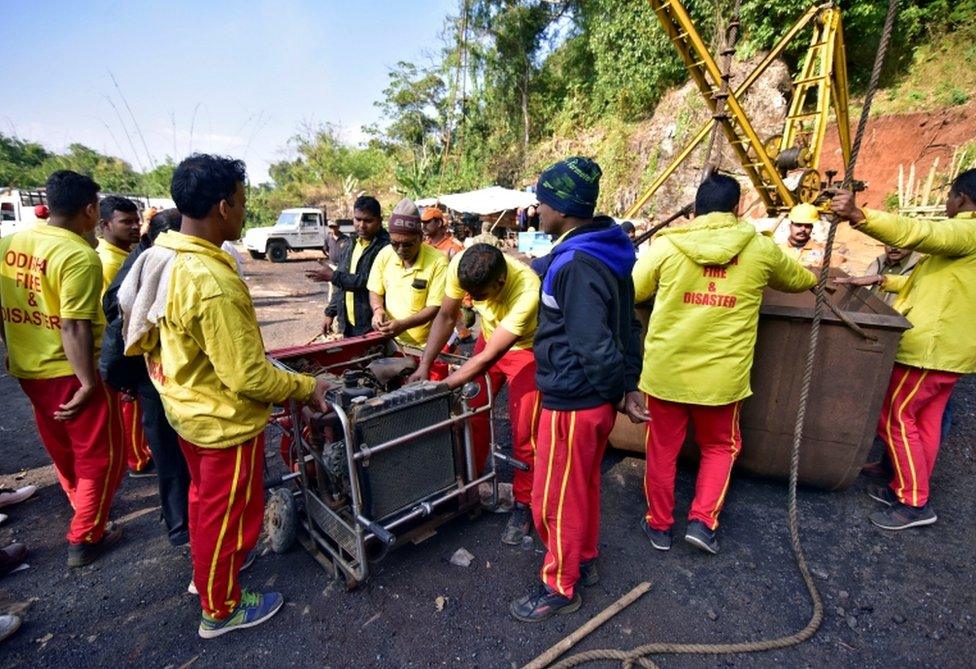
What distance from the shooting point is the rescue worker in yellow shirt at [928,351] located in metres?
2.69

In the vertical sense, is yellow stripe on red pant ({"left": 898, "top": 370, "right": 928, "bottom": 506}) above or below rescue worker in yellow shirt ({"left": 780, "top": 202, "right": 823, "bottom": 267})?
below

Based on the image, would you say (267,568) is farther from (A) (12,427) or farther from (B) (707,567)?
(A) (12,427)

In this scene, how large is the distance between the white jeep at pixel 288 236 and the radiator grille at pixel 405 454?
17.6 meters

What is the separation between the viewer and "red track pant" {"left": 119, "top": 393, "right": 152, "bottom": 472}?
11.7ft

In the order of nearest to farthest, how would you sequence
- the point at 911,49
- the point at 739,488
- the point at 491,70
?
the point at 739,488, the point at 911,49, the point at 491,70

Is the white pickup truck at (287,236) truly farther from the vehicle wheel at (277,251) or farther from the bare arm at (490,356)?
the bare arm at (490,356)

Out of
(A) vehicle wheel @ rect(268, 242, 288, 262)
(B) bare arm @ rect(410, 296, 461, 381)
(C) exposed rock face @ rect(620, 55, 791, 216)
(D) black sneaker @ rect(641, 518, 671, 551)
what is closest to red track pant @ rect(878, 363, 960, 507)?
(D) black sneaker @ rect(641, 518, 671, 551)

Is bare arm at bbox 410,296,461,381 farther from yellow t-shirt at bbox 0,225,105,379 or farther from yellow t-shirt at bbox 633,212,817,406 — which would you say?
yellow t-shirt at bbox 0,225,105,379

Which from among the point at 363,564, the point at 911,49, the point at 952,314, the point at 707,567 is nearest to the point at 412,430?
the point at 363,564

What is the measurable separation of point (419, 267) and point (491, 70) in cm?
2879

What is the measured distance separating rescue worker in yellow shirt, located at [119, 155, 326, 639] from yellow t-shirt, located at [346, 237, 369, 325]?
2.04 m

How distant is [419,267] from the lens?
142 inches

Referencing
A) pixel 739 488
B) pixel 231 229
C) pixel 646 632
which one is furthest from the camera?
pixel 739 488

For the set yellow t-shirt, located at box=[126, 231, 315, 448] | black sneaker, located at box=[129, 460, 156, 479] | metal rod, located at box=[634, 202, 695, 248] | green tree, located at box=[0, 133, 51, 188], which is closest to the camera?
yellow t-shirt, located at box=[126, 231, 315, 448]
